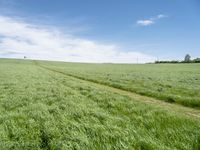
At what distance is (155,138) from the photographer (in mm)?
5629

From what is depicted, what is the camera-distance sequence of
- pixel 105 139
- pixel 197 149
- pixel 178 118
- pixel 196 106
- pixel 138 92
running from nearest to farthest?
pixel 197 149 → pixel 105 139 → pixel 178 118 → pixel 196 106 → pixel 138 92

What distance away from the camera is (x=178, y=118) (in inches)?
298

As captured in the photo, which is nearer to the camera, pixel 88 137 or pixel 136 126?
pixel 88 137

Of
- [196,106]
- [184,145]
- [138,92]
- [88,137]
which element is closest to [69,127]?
[88,137]

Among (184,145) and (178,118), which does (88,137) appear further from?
(178,118)

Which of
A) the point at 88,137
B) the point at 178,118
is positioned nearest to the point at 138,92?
the point at 178,118

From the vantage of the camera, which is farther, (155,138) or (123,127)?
(123,127)

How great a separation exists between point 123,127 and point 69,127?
1716mm

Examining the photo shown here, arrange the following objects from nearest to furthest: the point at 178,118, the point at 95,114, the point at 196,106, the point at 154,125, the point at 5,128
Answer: the point at 5,128 < the point at 154,125 < the point at 178,118 < the point at 95,114 < the point at 196,106

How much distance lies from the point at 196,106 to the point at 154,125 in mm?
6001

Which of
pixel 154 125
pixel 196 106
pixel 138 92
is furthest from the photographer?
pixel 138 92

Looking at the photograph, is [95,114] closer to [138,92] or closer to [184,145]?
[184,145]

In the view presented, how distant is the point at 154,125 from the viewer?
685 cm

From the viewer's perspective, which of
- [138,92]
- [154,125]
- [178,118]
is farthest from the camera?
[138,92]
